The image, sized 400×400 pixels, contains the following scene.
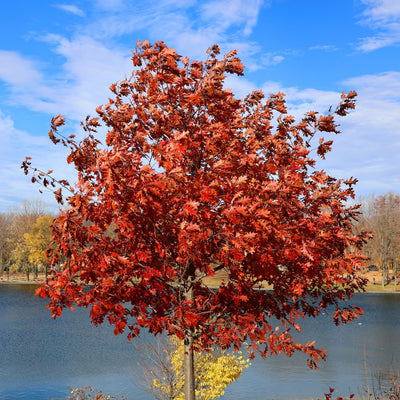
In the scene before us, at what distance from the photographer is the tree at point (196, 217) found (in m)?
6.41

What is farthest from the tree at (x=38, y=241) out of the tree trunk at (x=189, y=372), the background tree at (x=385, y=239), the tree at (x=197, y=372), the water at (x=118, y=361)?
the tree trunk at (x=189, y=372)

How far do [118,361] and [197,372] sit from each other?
12.3 meters

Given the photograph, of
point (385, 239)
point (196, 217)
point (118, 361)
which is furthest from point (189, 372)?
point (385, 239)

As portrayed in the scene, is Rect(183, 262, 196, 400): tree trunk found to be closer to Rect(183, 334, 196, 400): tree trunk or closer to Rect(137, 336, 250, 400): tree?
Rect(183, 334, 196, 400): tree trunk

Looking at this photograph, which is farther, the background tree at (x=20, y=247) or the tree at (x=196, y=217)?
the background tree at (x=20, y=247)

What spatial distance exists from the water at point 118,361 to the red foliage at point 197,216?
1083cm

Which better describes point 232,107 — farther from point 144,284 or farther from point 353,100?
point 144,284

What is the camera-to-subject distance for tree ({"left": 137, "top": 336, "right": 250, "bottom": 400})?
1270cm

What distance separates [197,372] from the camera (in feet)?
43.0

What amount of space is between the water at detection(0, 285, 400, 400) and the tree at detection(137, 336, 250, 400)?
5.10 m

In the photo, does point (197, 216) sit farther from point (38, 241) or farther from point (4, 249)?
point (4, 249)

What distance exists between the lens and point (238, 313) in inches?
310

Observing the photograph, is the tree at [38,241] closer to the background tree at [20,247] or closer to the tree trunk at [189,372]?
the background tree at [20,247]

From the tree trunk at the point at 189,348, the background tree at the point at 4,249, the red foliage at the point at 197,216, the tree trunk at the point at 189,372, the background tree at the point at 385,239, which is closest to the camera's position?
the red foliage at the point at 197,216
